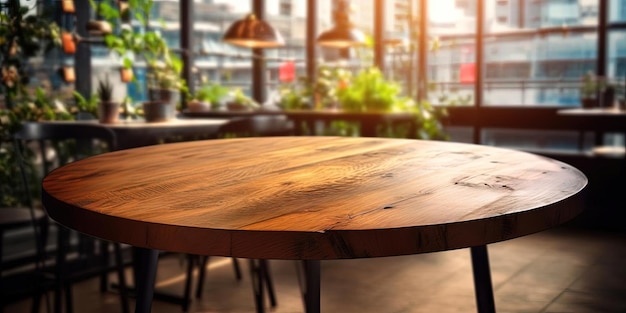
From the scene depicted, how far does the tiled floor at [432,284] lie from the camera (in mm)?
2852

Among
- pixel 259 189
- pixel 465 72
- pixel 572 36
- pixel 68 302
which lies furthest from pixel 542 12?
pixel 259 189

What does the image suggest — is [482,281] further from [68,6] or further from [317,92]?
[317,92]

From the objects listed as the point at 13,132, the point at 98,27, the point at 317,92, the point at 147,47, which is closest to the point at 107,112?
the point at 13,132

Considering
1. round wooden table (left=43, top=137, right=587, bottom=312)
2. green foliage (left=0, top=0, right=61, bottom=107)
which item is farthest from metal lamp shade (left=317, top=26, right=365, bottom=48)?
round wooden table (left=43, top=137, right=587, bottom=312)

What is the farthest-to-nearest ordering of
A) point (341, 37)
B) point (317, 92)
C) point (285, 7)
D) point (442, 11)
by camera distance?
point (285, 7)
point (442, 11)
point (317, 92)
point (341, 37)

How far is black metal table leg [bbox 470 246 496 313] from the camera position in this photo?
1.49m

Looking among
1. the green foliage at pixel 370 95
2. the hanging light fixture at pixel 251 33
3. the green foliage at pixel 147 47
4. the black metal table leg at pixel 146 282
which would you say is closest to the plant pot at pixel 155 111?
the green foliage at pixel 147 47

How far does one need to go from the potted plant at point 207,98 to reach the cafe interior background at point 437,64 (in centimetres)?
2

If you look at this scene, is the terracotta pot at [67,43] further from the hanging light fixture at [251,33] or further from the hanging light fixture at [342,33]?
the hanging light fixture at [342,33]

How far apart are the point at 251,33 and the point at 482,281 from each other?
136 inches

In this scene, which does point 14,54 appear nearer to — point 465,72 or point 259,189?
point 259,189

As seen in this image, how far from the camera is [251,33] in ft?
15.3

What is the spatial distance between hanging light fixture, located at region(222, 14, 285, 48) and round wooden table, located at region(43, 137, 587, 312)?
126 inches

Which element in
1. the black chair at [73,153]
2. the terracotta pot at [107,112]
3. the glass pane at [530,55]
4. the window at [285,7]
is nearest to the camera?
the black chair at [73,153]
